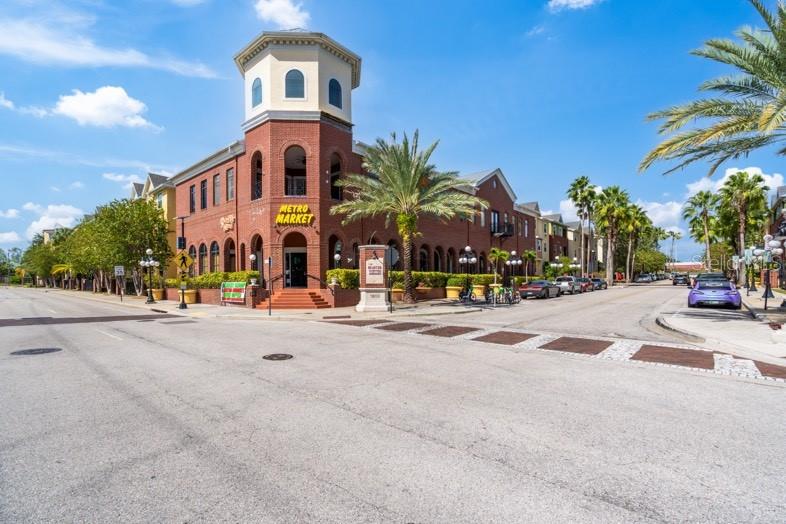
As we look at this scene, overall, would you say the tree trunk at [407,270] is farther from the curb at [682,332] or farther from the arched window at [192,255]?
the arched window at [192,255]

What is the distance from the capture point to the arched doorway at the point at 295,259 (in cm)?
2827

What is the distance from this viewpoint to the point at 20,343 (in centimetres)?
1195

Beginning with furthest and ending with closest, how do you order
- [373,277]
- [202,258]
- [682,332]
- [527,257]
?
[527,257] < [202,258] < [373,277] < [682,332]

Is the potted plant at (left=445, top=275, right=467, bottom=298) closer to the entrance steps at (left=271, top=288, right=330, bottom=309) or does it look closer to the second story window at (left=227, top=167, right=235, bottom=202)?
the entrance steps at (left=271, top=288, right=330, bottom=309)

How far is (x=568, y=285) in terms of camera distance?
40.1m

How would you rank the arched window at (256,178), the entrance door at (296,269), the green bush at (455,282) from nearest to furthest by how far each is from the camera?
1. the entrance door at (296,269)
2. the arched window at (256,178)
3. the green bush at (455,282)

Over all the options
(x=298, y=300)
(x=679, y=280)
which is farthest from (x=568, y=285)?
(x=679, y=280)

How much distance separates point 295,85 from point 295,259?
36.6 ft

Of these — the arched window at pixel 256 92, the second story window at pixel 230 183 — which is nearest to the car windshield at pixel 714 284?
the arched window at pixel 256 92

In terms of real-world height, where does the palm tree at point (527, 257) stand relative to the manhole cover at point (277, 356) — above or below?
above

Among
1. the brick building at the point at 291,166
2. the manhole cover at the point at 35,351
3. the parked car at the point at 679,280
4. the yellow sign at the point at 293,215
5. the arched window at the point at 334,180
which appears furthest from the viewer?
the parked car at the point at 679,280

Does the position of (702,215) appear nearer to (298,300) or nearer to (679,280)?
(679,280)

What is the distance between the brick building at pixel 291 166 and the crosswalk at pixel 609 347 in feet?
42.9

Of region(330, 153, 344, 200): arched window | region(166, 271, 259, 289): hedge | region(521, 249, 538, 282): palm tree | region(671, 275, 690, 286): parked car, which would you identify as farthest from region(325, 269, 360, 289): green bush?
region(671, 275, 690, 286): parked car
